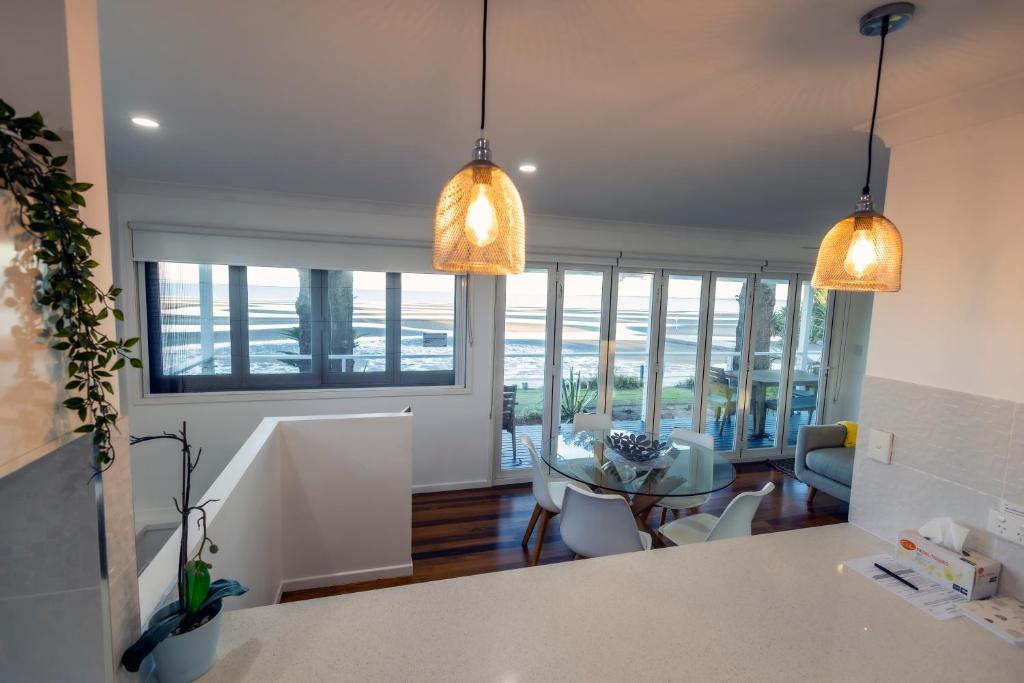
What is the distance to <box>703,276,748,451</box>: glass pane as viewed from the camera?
469 cm

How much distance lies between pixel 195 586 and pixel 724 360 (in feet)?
15.8

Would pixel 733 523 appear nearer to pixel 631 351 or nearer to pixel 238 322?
pixel 631 351

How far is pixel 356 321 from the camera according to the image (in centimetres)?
367

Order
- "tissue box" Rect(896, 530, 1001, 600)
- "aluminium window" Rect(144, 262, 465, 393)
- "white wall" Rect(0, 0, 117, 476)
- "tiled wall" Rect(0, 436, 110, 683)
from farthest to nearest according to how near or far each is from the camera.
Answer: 1. "aluminium window" Rect(144, 262, 465, 393)
2. "tissue box" Rect(896, 530, 1001, 600)
3. "tiled wall" Rect(0, 436, 110, 683)
4. "white wall" Rect(0, 0, 117, 476)

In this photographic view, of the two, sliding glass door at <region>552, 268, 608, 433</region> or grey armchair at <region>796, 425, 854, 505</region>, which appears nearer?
grey armchair at <region>796, 425, 854, 505</region>

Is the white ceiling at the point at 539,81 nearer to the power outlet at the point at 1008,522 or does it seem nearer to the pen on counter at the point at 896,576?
the power outlet at the point at 1008,522

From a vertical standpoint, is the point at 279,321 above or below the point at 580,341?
above

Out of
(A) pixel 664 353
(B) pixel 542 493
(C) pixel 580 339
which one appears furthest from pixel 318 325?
(A) pixel 664 353

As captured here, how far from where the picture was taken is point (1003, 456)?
4.09 feet

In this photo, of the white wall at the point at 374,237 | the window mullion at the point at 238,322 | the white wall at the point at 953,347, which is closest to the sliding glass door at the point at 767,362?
the white wall at the point at 374,237

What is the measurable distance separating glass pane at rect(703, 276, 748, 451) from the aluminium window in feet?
8.82

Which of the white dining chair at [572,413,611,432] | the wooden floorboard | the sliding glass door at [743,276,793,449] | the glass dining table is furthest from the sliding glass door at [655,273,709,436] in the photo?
the glass dining table

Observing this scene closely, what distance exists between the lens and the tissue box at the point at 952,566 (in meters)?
1.24

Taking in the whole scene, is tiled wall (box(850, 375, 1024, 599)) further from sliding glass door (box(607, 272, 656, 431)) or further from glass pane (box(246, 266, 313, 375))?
glass pane (box(246, 266, 313, 375))
